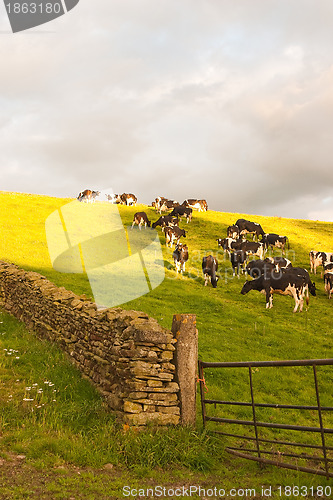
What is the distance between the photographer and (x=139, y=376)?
7395 mm

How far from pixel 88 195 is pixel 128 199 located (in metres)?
5.80

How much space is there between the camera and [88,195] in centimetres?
5569

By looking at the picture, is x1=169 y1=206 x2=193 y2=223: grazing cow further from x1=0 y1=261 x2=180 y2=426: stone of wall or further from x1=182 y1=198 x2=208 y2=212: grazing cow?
x1=0 y1=261 x2=180 y2=426: stone of wall

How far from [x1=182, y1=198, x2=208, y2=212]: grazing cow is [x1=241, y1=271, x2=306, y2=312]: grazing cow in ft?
103

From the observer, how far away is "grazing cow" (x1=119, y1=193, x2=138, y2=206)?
56.2 meters

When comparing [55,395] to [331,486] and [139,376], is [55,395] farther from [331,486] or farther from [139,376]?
[331,486]

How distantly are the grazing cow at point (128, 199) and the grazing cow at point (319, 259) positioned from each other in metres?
31.7

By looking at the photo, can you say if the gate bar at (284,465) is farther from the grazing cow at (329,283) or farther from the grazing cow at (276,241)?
the grazing cow at (276,241)

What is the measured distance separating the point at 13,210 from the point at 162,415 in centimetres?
4047

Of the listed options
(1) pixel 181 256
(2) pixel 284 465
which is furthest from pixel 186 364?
(1) pixel 181 256

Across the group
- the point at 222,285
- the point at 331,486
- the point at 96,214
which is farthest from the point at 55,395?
the point at 96,214

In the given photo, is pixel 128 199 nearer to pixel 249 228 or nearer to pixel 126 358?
pixel 249 228

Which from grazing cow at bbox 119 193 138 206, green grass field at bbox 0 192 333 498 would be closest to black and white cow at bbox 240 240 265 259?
green grass field at bbox 0 192 333 498

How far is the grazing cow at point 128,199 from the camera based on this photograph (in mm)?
56250
